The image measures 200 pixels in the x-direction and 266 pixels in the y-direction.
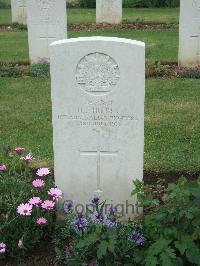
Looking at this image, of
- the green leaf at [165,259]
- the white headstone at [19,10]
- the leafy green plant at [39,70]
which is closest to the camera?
the green leaf at [165,259]

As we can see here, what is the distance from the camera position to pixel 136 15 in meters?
20.4

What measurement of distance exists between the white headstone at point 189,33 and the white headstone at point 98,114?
6.47 metres

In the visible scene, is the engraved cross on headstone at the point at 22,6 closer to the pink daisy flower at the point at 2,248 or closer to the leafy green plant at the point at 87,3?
the leafy green plant at the point at 87,3

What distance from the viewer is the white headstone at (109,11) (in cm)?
1702

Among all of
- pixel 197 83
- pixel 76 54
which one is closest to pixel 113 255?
pixel 76 54

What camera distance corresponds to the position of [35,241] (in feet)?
12.5

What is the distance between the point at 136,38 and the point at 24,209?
35.9 ft

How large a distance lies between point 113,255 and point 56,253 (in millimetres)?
571

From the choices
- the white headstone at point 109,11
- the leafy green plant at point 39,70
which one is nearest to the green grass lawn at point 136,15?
the white headstone at point 109,11

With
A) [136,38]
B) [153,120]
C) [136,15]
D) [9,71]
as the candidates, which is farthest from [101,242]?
[136,15]

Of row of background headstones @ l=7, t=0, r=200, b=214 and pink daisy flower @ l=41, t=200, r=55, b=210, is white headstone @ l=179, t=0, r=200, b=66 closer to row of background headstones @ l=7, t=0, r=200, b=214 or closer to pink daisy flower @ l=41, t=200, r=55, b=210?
row of background headstones @ l=7, t=0, r=200, b=214

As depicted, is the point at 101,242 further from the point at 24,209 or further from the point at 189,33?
the point at 189,33

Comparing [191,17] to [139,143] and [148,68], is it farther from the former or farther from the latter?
[139,143]

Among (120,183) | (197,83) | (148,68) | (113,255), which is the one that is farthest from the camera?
(148,68)
